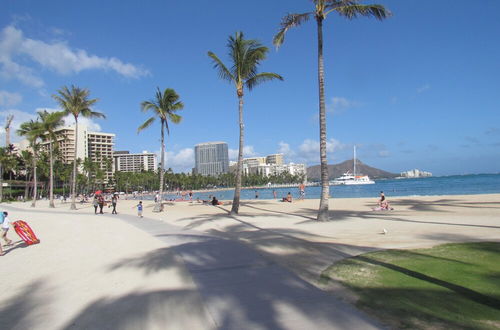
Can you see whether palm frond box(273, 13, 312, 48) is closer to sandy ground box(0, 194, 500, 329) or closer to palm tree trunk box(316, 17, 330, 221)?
palm tree trunk box(316, 17, 330, 221)

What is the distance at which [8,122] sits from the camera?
224 ft

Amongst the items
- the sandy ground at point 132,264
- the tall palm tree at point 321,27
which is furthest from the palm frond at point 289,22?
the sandy ground at point 132,264

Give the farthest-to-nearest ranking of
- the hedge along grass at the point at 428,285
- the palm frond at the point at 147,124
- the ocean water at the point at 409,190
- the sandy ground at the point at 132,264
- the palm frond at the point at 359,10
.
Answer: the ocean water at the point at 409,190 → the palm frond at the point at 147,124 → the palm frond at the point at 359,10 → the sandy ground at the point at 132,264 → the hedge along grass at the point at 428,285

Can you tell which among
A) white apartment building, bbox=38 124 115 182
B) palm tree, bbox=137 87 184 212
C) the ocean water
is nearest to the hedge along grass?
palm tree, bbox=137 87 184 212

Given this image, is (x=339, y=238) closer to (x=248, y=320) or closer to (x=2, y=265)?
(x=248, y=320)

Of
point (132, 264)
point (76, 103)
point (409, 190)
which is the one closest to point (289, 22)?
point (132, 264)

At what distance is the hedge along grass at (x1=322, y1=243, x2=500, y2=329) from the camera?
3.92 m

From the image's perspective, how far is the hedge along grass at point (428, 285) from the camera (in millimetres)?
3920

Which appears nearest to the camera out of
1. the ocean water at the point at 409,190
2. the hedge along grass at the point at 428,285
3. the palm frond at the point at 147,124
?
the hedge along grass at the point at 428,285

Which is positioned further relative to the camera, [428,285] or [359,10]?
[359,10]

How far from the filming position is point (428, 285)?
5102 mm

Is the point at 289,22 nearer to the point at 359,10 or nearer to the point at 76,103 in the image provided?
the point at 359,10

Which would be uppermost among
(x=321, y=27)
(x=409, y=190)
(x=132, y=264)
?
(x=321, y=27)

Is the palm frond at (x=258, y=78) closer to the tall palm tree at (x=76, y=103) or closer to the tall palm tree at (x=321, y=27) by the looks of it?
the tall palm tree at (x=321, y=27)
